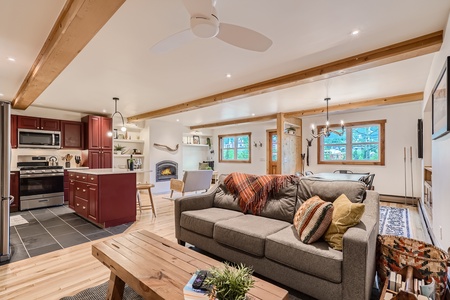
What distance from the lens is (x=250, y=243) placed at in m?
2.13

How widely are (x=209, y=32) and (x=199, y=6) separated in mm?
197

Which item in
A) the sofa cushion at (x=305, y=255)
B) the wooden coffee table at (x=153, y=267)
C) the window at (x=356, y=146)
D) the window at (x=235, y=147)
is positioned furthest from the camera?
the window at (x=235, y=147)

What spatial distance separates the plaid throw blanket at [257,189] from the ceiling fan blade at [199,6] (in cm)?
203

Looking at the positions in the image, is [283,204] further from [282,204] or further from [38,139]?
[38,139]

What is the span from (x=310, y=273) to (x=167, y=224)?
2797 mm

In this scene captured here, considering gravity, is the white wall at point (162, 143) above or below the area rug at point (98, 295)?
above

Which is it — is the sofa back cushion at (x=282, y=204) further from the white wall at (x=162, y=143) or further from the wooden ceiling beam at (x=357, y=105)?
the white wall at (x=162, y=143)

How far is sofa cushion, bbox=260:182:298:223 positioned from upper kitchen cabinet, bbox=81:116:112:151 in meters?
4.84

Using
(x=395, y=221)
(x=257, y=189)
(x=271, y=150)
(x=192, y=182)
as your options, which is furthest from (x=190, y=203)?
(x=271, y=150)

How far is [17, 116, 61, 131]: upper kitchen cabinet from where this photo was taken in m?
5.23

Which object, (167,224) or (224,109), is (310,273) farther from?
(224,109)

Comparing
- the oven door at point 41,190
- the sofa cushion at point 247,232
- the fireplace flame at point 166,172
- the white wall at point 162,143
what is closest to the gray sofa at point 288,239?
the sofa cushion at point 247,232

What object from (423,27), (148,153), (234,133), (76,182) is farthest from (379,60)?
(234,133)

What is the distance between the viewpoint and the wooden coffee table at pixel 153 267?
1.29 meters
